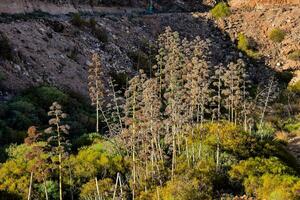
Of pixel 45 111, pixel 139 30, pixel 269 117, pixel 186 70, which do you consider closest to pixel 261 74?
pixel 139 30

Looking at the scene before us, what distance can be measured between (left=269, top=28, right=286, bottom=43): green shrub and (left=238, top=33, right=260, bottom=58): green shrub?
2109 millimetres

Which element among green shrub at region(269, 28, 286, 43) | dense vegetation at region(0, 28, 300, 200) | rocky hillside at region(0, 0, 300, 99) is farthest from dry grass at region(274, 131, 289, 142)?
green shrub at region(269, 28, 286, 43)

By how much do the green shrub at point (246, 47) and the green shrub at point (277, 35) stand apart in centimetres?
211

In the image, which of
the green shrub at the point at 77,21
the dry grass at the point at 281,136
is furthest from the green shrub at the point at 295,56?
the dry grass at the point at 281,136

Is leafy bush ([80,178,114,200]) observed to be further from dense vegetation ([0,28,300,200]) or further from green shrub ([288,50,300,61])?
green shrub ([288,50,300,61])

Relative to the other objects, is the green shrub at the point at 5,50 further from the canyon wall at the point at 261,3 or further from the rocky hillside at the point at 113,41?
the canyon wall at the point at 261,3

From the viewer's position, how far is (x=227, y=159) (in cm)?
1784

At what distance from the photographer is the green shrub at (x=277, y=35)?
4962 centimetres

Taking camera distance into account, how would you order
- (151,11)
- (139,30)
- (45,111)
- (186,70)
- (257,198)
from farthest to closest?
1. (151,11)
2. (139,30)
3. (45,111)
4. (186,70)
5. (257,198)

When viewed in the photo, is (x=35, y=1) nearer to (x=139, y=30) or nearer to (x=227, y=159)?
(x=139, y=30)

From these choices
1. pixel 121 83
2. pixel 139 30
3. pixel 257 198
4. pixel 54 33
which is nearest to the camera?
pixel 257 198

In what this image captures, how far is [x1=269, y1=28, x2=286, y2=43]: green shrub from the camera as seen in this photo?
4962 cm

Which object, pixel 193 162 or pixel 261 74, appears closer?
pixel 193 162

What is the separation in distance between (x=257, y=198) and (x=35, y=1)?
34.0 meters
